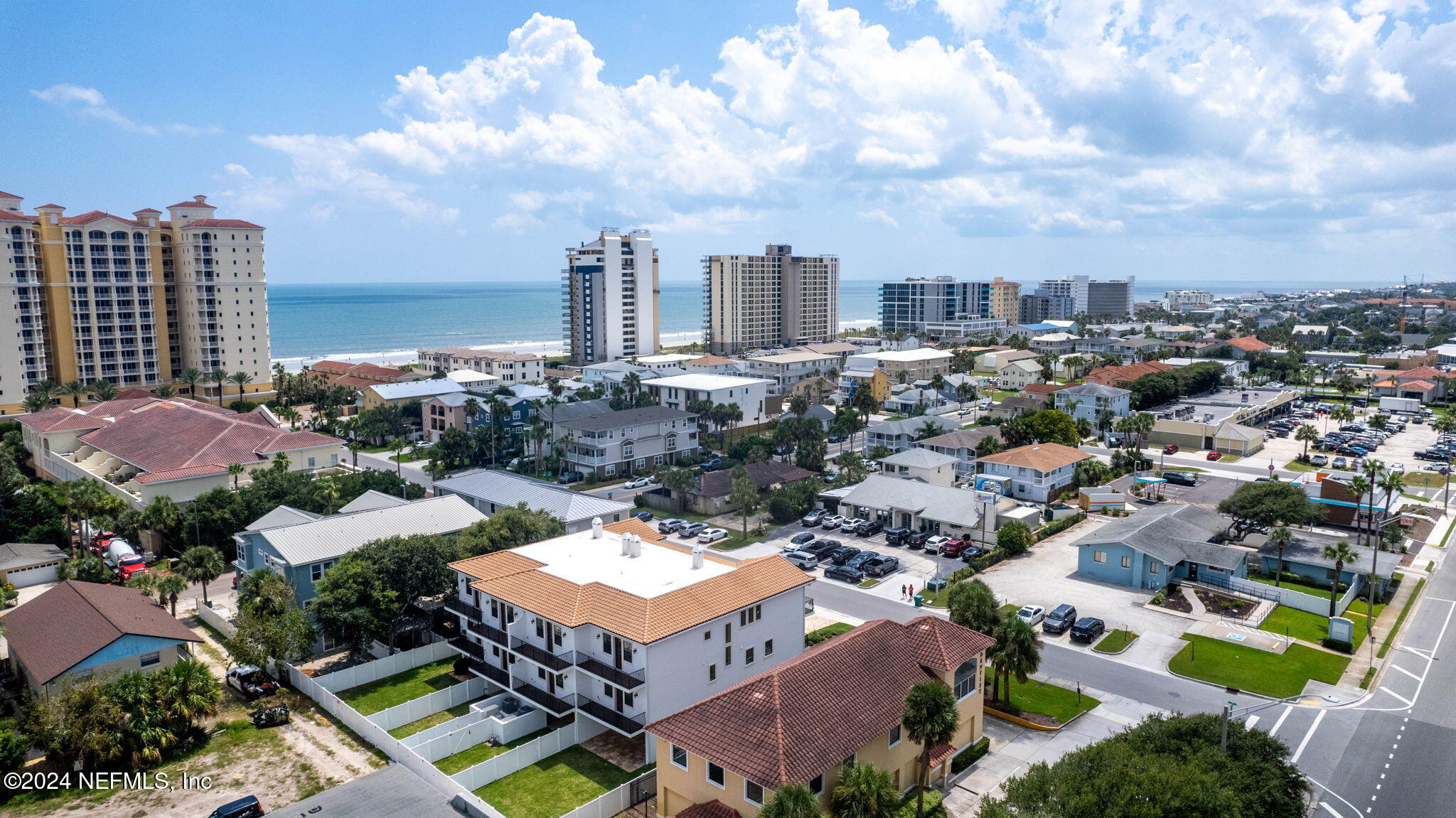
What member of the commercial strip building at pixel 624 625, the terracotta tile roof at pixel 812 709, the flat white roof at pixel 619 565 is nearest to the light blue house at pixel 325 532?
the commercial strip building at pixel 624 625

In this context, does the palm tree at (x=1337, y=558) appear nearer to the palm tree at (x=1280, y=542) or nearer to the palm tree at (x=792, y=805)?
the palm tree at (x=1280, y=542)

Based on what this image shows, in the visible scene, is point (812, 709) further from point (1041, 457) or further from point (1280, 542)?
point (1041, 457)

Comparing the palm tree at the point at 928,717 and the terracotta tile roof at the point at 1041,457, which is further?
the terracotta tile roof at the point at 1041,457

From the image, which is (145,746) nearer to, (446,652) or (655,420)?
(446,652)

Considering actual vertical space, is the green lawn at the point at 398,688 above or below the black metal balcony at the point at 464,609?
below

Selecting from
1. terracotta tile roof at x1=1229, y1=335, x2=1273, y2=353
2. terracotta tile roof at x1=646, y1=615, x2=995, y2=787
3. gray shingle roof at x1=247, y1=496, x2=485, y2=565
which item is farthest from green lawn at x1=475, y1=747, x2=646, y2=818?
terracotta tile roof at x1=1229, y1=335, x2=1273, y2=353

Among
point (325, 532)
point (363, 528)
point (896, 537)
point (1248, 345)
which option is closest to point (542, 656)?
point (363, 528)
